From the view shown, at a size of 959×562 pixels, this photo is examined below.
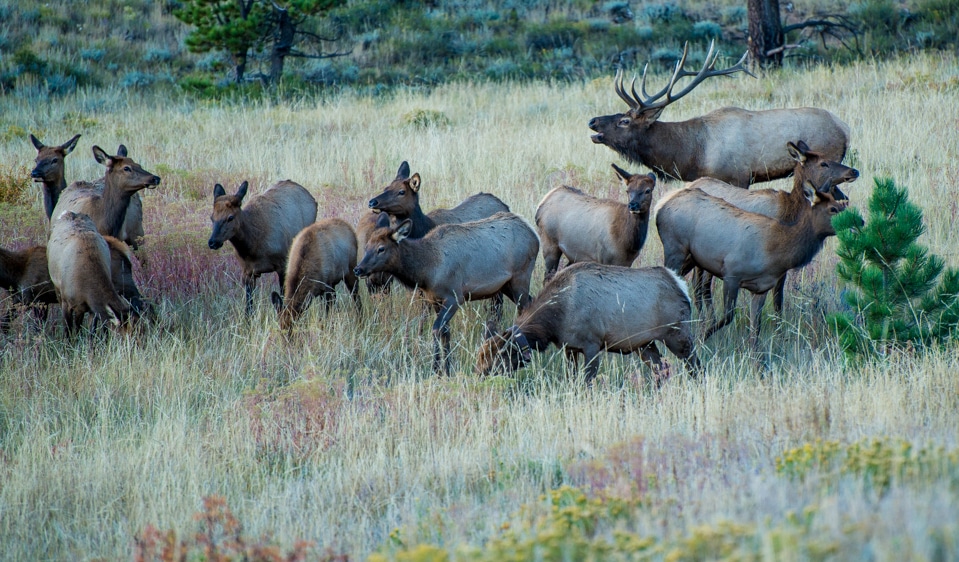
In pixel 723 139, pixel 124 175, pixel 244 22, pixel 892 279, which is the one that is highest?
pixel 244 22

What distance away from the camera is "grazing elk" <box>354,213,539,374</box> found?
855 cm

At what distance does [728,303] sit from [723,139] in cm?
393

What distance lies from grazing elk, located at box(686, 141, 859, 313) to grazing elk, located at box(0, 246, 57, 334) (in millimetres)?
6483

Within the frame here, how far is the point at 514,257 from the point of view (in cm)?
918

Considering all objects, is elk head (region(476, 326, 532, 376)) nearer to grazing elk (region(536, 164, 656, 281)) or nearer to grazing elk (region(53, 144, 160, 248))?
grazing elk (region(536, 164, 656, 281))

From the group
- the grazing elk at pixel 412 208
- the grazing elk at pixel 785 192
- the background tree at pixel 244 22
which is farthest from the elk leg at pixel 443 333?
the background tree at pixel 244 22

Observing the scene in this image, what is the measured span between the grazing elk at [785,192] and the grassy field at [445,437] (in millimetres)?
796

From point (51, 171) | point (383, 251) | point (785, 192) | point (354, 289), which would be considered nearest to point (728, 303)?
point (785, 192)

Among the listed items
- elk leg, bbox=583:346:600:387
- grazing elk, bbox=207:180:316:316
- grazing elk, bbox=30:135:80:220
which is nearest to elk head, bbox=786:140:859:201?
elk leg, bbox=583:346:600:387

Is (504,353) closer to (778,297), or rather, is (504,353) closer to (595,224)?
(595,224)

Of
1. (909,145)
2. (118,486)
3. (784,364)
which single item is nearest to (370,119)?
(909,145)

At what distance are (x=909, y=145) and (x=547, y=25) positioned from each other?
57.4ft

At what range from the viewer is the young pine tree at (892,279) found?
7.21 metres

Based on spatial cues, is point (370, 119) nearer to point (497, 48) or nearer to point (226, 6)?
point (226, 6)
